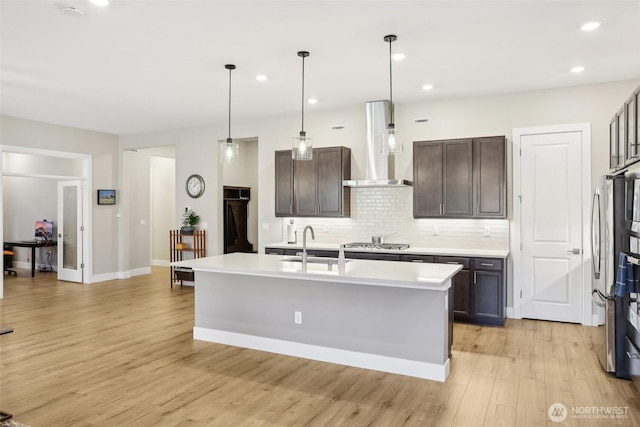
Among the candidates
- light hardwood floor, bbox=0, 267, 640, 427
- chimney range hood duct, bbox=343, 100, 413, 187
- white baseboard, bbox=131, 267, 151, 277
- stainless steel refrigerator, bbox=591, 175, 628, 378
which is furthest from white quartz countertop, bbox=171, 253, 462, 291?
white baseboard, bbox=131, 267, 151, 277

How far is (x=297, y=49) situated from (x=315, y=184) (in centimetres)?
256

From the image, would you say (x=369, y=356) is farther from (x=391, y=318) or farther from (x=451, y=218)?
(x=451, y=218)

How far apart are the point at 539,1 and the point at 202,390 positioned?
385cm

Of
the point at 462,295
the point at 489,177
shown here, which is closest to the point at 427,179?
the point at 489,177

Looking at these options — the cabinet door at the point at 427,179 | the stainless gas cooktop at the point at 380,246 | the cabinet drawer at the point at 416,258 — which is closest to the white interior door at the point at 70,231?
the stainless gas cooktop at the point at 380,246

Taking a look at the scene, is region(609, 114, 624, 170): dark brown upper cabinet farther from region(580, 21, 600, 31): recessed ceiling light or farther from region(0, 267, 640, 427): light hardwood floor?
region(0, 267, 640, 427): light hardwood floor

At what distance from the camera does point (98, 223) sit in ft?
27.8

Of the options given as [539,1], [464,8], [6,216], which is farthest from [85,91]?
[6,216]

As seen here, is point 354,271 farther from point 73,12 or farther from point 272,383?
point 73,12

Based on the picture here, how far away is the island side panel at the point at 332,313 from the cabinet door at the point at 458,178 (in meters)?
2.18

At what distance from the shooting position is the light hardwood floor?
2.88m

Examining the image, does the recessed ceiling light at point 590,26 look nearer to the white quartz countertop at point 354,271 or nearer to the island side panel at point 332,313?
the white quartz countertop at point 354,271

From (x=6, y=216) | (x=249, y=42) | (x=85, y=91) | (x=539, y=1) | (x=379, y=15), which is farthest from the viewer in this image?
(x=6, y=216)

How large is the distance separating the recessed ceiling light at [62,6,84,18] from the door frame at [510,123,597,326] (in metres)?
4.85
